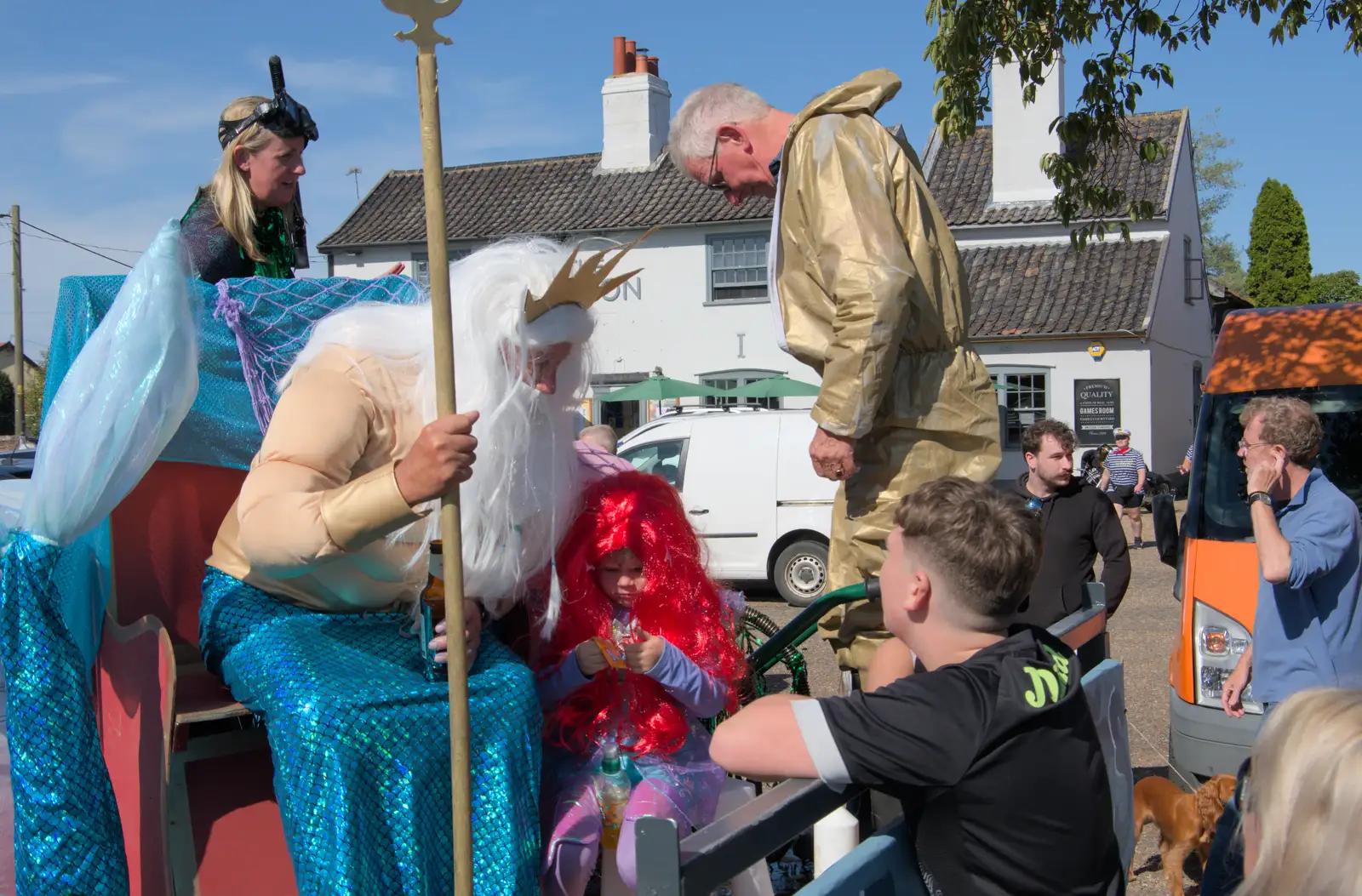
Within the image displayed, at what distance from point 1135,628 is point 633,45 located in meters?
17.3

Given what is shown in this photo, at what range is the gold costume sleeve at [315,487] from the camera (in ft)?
7.61

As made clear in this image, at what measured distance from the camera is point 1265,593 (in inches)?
162

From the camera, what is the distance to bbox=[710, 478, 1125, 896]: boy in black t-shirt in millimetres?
1882

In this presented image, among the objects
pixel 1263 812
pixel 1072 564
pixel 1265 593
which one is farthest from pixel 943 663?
pixel 1072 564

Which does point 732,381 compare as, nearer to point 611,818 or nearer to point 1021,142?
point 1021,142

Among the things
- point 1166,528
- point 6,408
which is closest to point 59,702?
point 1166,528

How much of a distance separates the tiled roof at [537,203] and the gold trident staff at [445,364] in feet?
66.4

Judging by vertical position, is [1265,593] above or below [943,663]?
below

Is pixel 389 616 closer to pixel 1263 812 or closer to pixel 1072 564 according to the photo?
pixel 1263 812

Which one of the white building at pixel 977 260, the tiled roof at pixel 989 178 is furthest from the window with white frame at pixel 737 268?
the tiled roof at pixel 989 178

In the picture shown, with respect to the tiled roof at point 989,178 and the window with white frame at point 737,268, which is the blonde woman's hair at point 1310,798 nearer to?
the window with white frame at point 737,268

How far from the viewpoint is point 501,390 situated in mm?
2641

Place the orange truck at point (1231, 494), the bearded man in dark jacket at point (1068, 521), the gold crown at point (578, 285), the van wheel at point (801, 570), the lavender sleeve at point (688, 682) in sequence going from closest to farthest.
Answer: the gold crown at point (578, 285)
the lavender sleeve at point (688, 682)
the orange truck at point (1231, 494)
the bearded man in dark jacket at point (1068, 521)
the van wheel at point (801, 570)

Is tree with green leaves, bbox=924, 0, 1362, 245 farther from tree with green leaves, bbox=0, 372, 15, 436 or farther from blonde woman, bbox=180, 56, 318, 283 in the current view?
tree with green leaves, bbox=0, 372, 15, 436
